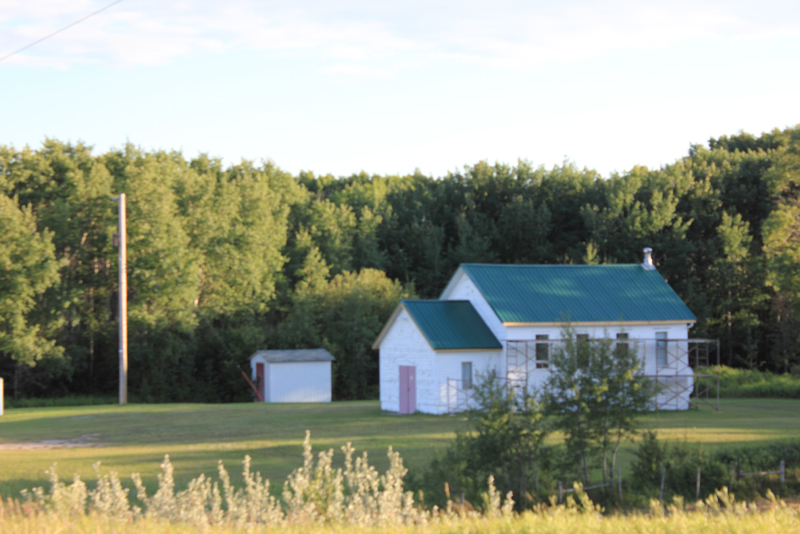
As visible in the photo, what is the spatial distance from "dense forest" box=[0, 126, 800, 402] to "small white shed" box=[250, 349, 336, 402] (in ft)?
20.0

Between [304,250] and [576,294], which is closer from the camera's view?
[576,294]

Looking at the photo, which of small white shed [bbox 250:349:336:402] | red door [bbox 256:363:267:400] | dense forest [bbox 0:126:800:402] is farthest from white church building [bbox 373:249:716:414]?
red door [bbox 256:363:267:400]

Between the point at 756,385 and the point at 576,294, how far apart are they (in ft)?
47.6

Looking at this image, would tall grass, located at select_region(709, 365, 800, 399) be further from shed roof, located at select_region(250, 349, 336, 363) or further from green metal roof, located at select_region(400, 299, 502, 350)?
shed roof, located at select_region(250, 349, 336, 363)

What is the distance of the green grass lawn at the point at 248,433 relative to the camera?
1947 centimetres

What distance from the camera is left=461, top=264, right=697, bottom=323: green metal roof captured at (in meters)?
33.8

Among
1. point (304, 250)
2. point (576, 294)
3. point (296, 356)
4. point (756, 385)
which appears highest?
point (304, 250)

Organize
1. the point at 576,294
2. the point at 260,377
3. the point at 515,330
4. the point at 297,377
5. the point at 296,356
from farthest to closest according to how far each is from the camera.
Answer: the point at 260,377, the point at 296,356, the point at 297,377, the point at 576,294, the point at 515,330

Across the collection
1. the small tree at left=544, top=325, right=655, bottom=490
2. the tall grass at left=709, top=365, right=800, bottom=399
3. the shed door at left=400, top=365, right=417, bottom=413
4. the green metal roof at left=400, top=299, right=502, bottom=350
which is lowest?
the tall grass at left=709, top=365, right=800, bottom=399

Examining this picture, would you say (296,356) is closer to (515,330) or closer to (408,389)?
(408,389)

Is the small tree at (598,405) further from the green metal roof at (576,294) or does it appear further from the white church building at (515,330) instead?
the green metal roof at (576,294)

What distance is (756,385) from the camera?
142ft

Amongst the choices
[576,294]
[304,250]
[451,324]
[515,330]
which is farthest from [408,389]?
[304,250]

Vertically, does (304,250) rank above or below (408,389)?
above
